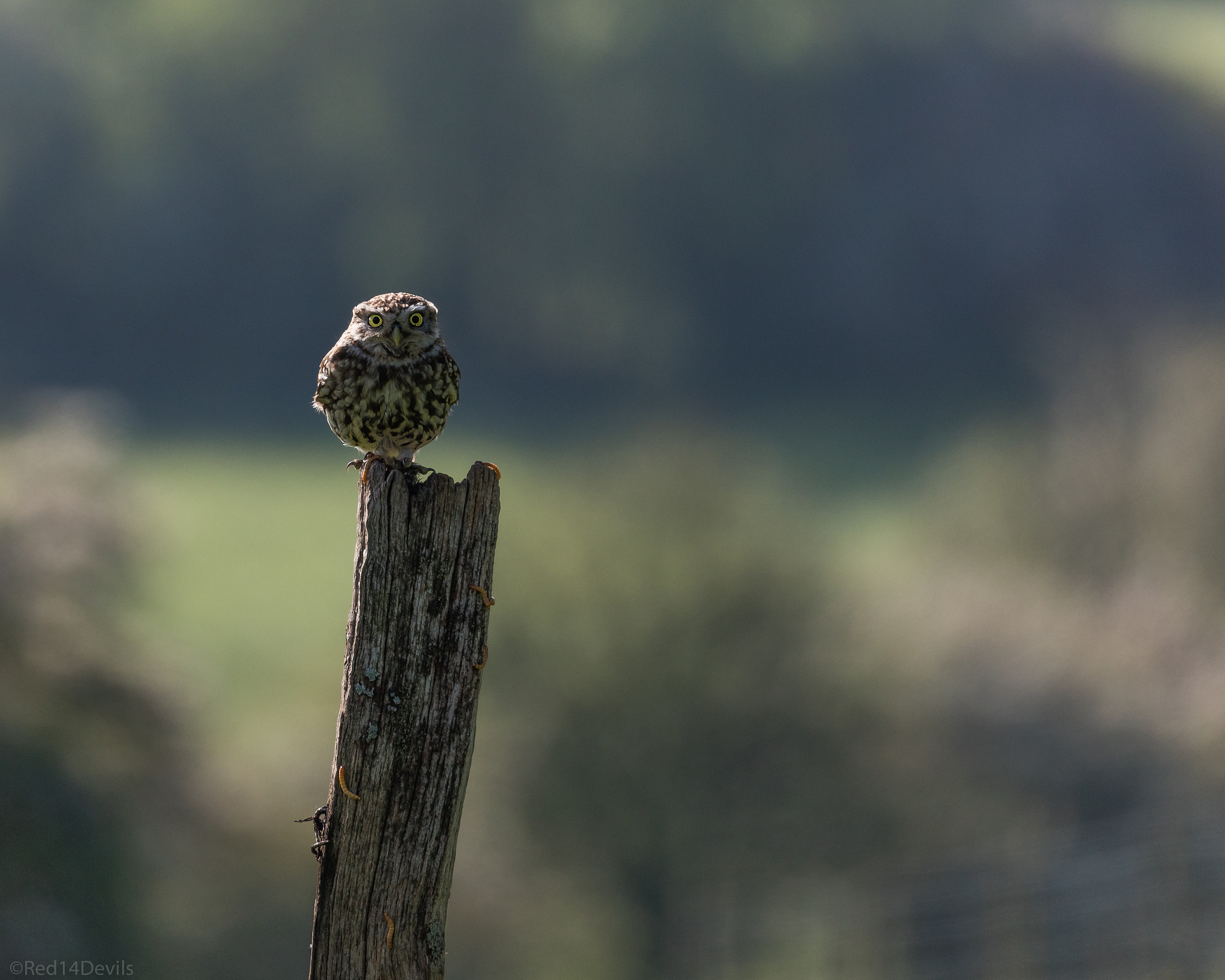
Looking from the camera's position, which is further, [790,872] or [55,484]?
[790,872]

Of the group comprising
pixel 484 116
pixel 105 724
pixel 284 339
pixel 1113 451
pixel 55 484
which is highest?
pixel 484 116

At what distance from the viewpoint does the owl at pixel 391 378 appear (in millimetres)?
5484

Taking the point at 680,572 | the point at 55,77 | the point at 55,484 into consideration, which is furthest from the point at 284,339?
the point at 55,484

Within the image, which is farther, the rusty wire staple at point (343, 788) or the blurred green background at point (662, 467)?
the blurred green background at point (662, 467)

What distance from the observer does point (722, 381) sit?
69812 mm

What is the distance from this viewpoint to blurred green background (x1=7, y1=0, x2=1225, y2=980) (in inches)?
818

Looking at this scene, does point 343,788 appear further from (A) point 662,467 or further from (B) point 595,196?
(B) point 595,196

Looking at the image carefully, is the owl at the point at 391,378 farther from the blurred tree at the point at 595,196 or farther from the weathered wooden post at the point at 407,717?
the blurred tree at the point at 595,196

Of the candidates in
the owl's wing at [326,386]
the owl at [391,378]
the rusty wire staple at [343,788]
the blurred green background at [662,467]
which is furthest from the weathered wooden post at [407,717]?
the blurred green background at [662,467]

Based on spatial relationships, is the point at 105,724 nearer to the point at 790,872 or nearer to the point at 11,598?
the point at 11,598

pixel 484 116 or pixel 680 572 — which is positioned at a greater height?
pixel 484 116

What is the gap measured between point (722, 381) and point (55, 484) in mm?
53181

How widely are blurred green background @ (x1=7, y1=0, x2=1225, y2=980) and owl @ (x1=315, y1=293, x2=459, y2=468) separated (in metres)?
11.4

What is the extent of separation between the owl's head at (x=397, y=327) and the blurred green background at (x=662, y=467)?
38.2 feet
